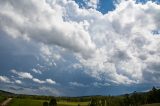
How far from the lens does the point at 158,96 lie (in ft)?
647

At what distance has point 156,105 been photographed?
171 metres

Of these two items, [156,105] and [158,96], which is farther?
[158,96]

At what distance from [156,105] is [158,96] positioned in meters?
27.2
